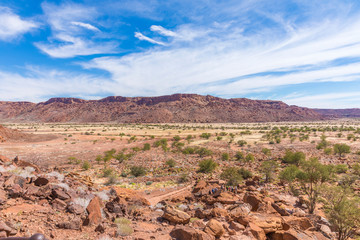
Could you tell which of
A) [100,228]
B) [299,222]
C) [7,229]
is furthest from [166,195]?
[7,229]

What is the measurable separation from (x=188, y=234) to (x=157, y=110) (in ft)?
400

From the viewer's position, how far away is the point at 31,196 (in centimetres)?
601

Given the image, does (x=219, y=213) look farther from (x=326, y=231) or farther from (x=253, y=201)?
(x=326, y=231)

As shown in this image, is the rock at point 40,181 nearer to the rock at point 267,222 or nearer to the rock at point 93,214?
the rock at point 93,214

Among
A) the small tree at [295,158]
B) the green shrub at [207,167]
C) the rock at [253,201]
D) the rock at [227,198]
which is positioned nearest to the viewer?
the rock at [253,201]

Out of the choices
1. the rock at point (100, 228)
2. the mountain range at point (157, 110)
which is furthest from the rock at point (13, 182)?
the mountain range at point (157, 110)

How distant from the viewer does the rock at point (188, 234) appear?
4.98 meters

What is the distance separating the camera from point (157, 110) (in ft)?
412

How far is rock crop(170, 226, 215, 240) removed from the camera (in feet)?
16.3

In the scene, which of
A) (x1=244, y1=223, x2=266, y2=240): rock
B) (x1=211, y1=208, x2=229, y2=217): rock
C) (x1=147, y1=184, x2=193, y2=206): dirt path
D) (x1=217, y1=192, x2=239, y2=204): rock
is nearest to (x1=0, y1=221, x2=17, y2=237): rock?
(x1=211, y1=208, x2=229, y2=217): rock

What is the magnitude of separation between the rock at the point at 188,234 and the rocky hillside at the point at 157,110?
350 feet

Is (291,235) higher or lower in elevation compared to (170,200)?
higher

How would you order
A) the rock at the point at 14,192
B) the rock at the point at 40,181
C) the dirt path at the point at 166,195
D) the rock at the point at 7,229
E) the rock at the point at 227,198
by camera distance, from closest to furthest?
1. the rock at the point at 7,229
2. the rock at the point at 14,192
3. the rock at the point at 40,181
4. the rock at the point at 227,198
5. the dirt path at the point at 166,195

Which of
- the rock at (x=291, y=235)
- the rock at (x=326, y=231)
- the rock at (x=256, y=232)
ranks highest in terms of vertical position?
the rock at (x=256, y=232)
